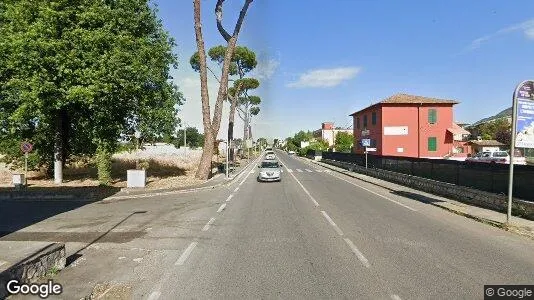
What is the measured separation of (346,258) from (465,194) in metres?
11.7

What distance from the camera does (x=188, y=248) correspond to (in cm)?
934

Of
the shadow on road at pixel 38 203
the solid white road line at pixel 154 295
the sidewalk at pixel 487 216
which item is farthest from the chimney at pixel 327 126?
the solid white road line at pixel 154 295

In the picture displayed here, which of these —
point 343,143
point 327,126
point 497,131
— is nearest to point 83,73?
point 343,143

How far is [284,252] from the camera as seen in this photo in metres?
8.84

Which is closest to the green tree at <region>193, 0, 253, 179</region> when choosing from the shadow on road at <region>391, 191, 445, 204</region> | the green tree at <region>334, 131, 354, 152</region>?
the shadow on road at <region>391, 191, 445, 204</region>

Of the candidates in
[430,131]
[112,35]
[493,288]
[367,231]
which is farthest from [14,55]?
[430,131]

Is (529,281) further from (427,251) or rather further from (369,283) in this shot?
(369,283)

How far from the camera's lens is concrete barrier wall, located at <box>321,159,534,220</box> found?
13703 mm

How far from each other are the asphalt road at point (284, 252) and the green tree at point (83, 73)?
359 inches

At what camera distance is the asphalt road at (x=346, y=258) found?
6.51 m

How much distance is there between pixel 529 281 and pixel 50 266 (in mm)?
8618

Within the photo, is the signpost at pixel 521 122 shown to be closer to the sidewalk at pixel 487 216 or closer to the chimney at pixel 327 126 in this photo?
the sidewalk at pixel 487 216

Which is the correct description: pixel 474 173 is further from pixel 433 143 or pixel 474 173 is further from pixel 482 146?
pixel 482 146

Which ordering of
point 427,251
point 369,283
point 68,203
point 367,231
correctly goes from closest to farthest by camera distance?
point 369,283 → point 427,251 → point 367,231 → point 68,203
